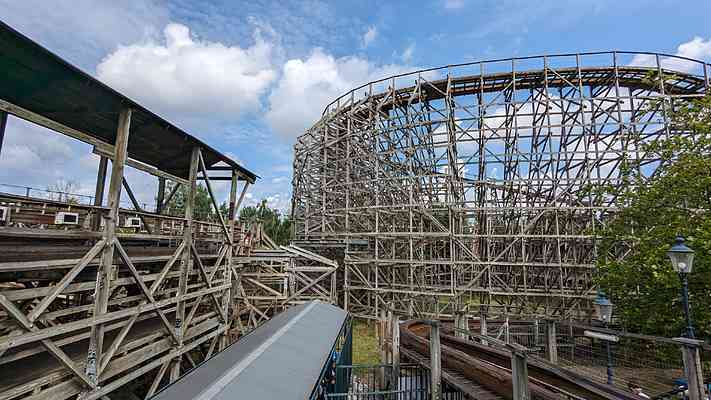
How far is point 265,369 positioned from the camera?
11.6 feet

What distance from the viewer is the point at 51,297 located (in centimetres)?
457

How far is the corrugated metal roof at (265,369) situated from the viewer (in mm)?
2973

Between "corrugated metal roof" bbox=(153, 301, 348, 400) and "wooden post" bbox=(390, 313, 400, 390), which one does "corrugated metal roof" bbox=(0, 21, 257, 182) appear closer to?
"corrugated metal roof" bbox=(153, 301, 348, 400)

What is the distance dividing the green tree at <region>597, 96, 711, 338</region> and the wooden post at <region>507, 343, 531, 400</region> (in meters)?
6.17

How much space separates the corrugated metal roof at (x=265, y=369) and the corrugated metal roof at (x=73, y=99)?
4.63m

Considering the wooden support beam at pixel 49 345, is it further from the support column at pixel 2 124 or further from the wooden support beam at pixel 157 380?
the support column at pixel 2 124

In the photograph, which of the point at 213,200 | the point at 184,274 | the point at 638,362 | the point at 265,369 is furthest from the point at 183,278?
the point at 638,362

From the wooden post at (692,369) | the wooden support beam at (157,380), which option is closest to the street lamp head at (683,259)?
the wooden post at (692,369)

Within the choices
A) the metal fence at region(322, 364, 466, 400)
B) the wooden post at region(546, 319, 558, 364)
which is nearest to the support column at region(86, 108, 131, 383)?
the metal fence at region(322, 364, 466, 400)

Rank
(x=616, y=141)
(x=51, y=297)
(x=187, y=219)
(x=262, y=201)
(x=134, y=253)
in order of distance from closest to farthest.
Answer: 1. (x=51, y=297)
2. (x=134, y=253)
3. (x=187, y=219)
4. (x=616, y=141)
5. (x=262, y=201)

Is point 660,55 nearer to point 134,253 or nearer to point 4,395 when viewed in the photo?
point 134,253

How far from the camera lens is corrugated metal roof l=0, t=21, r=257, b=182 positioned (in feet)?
15.4

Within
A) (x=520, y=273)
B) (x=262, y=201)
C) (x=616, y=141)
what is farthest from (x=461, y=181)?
(x=262, y=201)

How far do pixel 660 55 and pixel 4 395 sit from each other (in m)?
23.2
